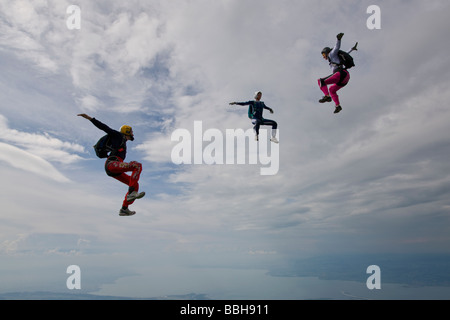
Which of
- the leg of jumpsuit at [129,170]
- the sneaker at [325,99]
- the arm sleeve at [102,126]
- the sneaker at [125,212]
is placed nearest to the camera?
the arm sleeve at [102,126]

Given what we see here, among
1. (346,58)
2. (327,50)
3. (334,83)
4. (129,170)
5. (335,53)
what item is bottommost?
(129,170)

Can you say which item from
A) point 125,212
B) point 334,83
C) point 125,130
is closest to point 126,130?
point 125,130

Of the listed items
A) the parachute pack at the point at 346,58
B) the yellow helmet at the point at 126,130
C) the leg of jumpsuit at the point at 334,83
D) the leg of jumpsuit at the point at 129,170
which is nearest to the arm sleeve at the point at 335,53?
the parachute pack at the point at 346,58

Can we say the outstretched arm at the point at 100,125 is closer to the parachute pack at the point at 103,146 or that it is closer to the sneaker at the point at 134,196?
the parachute pack at the point at 103,146

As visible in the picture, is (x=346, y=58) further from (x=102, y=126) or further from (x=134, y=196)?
(x=134, y=196)

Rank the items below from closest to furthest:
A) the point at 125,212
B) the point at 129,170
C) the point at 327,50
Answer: the point at 129,170 < the point at 125,212 < the point at 327,50

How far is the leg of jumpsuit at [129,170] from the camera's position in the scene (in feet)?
30.9

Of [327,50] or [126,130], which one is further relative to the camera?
[327,50]

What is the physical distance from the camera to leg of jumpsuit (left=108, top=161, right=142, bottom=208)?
9.43 m

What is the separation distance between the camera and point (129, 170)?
31.2 feet

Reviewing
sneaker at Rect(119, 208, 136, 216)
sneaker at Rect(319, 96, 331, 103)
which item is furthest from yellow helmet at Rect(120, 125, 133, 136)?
sneaker at Rect(319, 96, 331, 103)
